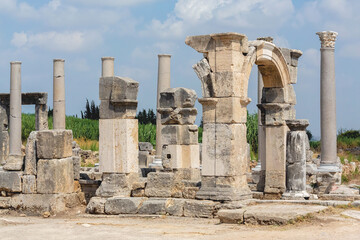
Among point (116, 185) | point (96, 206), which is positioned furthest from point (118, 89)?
point (96, 206)

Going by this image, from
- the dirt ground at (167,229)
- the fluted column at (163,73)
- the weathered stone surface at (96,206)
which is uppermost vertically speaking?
the fluted column at (163,73)

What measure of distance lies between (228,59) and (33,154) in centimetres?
482

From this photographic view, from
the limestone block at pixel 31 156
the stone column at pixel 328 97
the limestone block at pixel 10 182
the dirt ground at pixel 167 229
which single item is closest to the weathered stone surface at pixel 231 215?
the dirt ground at pixel 167 229

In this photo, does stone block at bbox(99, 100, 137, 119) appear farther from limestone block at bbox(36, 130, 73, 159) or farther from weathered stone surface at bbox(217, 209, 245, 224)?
weathered stone surface at bbox(217, 209, 245, 224)

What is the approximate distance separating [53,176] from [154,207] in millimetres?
2431

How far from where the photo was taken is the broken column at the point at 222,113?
46.3ft

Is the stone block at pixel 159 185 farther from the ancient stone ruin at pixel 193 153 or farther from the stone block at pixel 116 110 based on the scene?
the stone block at pixel 116 110

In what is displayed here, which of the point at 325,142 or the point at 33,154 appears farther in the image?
the point at 325,142

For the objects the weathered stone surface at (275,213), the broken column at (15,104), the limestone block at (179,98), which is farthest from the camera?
the broken column at (15,104)

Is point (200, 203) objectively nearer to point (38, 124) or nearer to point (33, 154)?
point (33, 154)

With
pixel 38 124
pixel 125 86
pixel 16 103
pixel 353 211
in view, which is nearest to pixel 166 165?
pixel 125 86

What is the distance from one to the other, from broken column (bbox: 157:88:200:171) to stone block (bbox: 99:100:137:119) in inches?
73.4

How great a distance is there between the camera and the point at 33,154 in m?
15.8

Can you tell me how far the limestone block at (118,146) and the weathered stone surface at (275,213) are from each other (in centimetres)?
326
